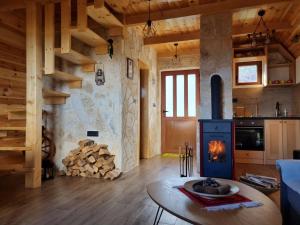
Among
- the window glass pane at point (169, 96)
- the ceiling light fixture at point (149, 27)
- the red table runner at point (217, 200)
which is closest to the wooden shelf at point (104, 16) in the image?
the ceiling light fixture at point (149, 27)

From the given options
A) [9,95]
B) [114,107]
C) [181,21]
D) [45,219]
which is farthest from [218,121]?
[9,95]

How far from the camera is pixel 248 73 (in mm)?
4996

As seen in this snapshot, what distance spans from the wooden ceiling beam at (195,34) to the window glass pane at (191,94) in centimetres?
136

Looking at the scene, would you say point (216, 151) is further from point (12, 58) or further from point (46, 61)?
point (12, 58)

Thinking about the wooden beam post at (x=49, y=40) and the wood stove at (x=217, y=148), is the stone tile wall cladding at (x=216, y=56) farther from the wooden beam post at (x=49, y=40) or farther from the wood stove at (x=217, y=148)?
the wooden beam post at (x=49, y=40)

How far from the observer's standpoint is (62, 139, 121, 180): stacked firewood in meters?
3.67

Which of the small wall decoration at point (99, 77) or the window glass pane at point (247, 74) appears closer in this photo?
the small wall decoration at point (99, 77)

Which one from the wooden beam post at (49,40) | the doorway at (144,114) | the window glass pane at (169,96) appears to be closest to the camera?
the wooden beam post at (49,40)

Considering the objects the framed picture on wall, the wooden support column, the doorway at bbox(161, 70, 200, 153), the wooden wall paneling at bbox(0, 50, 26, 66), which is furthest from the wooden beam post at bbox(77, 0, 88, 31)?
the doorway at bbox(161, 70, 200, 153)

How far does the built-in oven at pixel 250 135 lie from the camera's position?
Answer: 15.3 feet

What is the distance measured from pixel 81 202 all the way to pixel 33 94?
1666mm

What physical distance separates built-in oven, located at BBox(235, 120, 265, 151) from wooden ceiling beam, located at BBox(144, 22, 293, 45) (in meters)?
1.78

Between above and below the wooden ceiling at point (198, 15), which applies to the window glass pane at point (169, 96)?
below

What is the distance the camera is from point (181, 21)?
4.18 m
